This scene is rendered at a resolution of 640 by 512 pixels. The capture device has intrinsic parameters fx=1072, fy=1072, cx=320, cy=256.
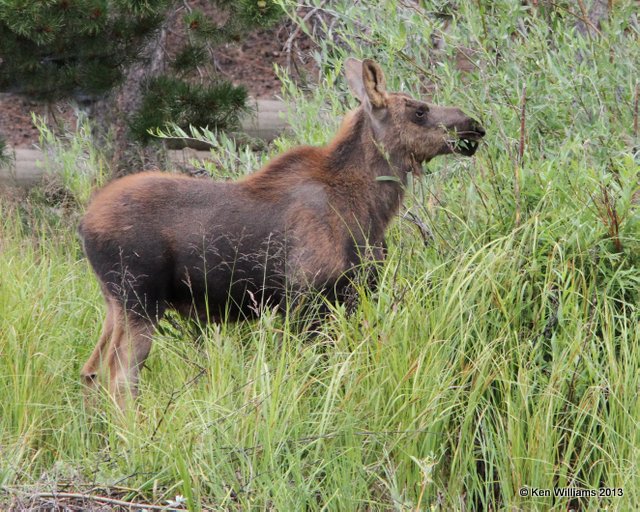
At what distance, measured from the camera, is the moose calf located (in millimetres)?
6176

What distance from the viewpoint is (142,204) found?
246 inches

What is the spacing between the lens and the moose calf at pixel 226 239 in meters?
6.18

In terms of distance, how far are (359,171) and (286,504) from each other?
2.70 m

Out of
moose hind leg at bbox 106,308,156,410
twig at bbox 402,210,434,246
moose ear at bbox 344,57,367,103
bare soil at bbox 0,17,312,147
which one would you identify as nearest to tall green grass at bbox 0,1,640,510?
twig at bbox 402,210,434,246

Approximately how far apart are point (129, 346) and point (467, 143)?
2453 mm

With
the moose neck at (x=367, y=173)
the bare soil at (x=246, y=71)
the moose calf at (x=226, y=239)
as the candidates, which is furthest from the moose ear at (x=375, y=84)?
the bare soil at (x=246, y=71)

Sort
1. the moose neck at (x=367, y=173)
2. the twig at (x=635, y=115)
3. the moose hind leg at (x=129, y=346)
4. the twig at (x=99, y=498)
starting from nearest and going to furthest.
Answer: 1. the twig at (x=99, y=498)
2. the twig at (x=635, y=115)
3. the moose hind leg at (x=129, y=346)
4. the moose neck at (x=367, y=173)

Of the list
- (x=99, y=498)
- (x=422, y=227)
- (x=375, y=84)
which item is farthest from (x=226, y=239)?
(x=99, y=498)

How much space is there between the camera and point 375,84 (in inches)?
266

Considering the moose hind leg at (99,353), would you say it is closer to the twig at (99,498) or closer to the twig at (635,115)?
the twig at (99,498)

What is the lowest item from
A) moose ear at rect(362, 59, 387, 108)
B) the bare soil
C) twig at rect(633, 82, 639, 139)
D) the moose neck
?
the bare soil

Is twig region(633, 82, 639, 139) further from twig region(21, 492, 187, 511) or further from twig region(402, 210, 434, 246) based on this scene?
twig region(21, 492, 187, 511)

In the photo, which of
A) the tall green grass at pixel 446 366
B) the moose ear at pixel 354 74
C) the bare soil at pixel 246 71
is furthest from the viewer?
the bare soil at pixel 246 71

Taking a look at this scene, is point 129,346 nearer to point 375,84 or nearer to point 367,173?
point 367,173
